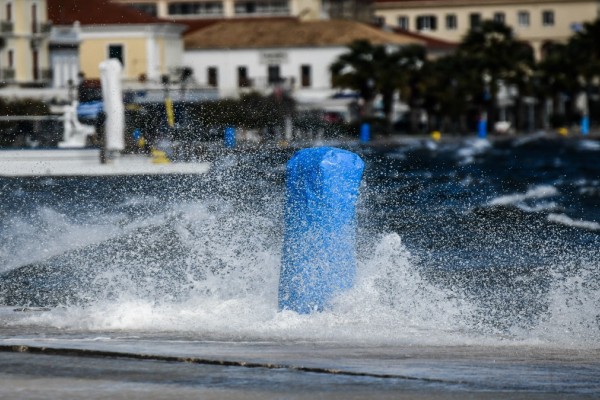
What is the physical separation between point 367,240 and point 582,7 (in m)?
115

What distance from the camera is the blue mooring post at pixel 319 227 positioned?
996cm

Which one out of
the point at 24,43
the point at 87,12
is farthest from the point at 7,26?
the point at 87,12

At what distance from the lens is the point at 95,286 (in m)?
12.1

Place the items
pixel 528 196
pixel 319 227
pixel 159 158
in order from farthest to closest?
pixel 159 158 → pixel 528 196 → pixel 319 227

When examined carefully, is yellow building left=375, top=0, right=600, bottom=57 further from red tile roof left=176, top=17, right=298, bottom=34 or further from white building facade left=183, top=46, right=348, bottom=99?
white building facade left=183, top=46, right=348, bottom=99

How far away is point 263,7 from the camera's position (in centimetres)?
11119

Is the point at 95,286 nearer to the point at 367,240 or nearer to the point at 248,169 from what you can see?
the point at 367,240

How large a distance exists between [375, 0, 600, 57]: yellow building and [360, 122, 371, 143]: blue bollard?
4760 centimetres

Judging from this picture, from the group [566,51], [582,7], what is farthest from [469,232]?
[582,7]

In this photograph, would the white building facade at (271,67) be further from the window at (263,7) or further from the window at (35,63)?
the window at (35,63)

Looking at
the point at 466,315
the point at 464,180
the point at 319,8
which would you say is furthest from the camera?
the point at 319,8

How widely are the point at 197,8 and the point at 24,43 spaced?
38.4 meters

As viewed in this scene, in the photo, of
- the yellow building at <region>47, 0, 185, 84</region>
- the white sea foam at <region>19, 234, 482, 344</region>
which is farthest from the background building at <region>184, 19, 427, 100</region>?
the white sea foam at <region>19, 234, 482, 344</region>

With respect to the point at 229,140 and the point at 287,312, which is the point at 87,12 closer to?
the point at 229,140
